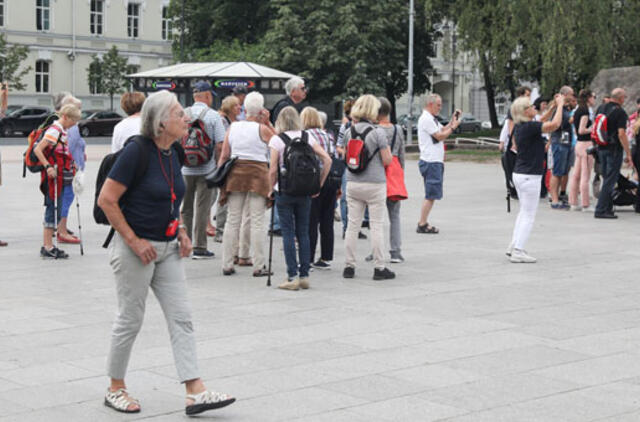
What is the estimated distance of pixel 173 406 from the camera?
6.09 metres

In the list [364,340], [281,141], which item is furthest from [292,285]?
[364,340]

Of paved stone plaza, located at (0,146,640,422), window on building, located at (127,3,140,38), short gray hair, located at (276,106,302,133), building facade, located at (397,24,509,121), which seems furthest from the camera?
building facade, located at (397,24,509,121)

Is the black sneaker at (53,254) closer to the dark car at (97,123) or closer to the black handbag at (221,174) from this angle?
the black handbag at (221,174)

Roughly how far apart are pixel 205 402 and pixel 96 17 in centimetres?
6108

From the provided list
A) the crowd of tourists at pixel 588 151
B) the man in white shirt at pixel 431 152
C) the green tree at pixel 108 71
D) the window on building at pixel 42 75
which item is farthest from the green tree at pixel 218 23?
the man in white shirt at pixel 431 152

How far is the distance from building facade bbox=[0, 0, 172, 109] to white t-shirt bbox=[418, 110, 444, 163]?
48392mm

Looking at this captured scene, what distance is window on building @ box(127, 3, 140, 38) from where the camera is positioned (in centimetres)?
6638

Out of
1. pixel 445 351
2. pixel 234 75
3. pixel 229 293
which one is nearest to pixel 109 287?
pixel 229 293

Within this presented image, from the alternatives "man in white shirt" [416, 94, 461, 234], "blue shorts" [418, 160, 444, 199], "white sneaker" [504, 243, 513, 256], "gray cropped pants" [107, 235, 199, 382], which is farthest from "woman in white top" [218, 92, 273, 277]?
"gray cropped pants" [107, 235, 199, 382]

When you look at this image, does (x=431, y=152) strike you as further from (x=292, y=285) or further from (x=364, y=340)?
(x=364, y=340)

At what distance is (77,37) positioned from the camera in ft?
207

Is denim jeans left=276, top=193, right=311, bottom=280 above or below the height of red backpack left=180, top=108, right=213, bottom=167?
below

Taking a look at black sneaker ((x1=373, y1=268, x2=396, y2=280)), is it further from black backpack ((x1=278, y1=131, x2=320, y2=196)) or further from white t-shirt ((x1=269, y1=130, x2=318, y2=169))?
white t-shirt ((x1=269, y1=130, x2=318, y2=169))

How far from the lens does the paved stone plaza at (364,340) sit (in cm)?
612
